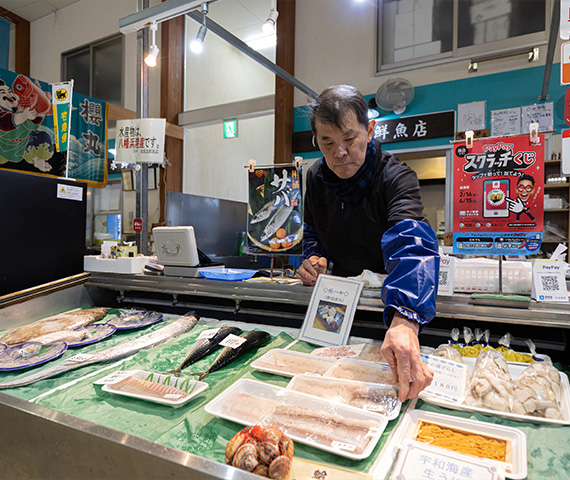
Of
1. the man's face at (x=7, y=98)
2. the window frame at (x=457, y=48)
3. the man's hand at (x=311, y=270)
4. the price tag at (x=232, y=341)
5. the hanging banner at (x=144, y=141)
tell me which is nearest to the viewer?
the price tag at (x=232, y=341)

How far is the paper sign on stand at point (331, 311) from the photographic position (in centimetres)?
155

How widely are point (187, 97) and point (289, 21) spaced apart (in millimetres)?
2573

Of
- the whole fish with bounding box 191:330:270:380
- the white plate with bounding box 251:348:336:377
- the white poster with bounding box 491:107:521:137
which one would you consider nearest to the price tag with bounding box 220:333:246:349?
the whole fish with bounding box 191:330:270:380

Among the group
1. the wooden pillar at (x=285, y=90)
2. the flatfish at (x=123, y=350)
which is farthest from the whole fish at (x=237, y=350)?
Result: the wooden pillar at (x=285, y=90)

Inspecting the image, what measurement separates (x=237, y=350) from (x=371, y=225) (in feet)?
3.14

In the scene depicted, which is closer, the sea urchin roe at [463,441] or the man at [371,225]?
the sea urchin roe at [463,441]

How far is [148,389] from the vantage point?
1.22 meters

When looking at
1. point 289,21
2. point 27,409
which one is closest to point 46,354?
point 27,409

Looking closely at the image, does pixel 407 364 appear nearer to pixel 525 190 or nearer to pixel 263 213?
pixel 525 190

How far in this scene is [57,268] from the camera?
233 cm

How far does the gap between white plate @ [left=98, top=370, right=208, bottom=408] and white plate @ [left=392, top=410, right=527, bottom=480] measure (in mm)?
630

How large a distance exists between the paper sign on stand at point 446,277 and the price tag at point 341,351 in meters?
0.39

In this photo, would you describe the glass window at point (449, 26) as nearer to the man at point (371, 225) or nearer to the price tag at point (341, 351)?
the man at point (371, 225)

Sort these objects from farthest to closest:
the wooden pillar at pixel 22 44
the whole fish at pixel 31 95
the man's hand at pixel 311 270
→ the wooden pillar at pixel 22 44
the whole fish at pixel 31 95
the man's hand at pixel 311 270
